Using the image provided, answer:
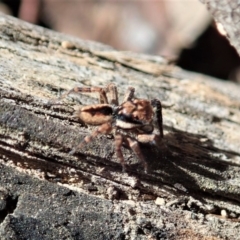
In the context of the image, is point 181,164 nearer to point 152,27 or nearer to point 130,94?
point 130,94

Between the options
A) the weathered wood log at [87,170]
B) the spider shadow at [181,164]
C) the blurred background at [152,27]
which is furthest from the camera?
the blurred background at [152,27]

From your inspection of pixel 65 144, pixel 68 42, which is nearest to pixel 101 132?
pixel 65 144

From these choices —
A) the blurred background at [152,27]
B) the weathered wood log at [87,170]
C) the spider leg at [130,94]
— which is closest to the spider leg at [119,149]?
the weathered wood log at [87,170]

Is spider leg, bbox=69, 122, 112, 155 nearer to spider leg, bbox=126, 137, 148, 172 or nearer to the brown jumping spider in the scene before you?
the brown jumping spider

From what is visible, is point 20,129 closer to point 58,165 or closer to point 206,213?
point 58,165

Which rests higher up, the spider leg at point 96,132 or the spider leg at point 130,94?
the spider leg at point 130,94

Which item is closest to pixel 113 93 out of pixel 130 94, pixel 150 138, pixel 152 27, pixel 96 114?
pixel 130 94

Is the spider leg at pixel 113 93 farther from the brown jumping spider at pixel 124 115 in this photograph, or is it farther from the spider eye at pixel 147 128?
the spider eye at pixel 147 128

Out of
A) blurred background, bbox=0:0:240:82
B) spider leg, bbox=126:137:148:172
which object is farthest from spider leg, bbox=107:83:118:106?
blurred background, bbox=0:0:240:82
